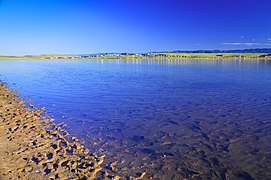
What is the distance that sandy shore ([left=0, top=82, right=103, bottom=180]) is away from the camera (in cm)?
873

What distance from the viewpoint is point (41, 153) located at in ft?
34.8

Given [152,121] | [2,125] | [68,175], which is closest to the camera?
[68,175]

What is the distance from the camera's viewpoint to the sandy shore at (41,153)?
873 centimetres

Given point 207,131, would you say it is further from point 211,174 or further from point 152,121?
point 211,174

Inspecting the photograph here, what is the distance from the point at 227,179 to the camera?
8703mm

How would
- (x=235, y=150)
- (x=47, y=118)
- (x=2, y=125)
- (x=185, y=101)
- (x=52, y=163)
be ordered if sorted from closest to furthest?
(x=52, y=163), (x=235, y=150), (x=2, y=125), (x=47, y=118), (x=185, y=101)

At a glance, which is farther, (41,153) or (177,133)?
(177,133)

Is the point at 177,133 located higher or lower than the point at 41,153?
lower

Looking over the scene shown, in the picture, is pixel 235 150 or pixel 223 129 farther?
pixel 223 129

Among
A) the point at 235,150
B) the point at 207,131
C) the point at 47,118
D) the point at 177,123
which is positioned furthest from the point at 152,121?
the point at 47,118

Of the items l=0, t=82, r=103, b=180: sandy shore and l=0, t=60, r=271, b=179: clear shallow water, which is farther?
l=0, t=60, r=271, b=179: clear shallow water

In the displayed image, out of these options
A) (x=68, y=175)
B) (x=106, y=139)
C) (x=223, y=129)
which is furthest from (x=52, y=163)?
(x=223, y=129)

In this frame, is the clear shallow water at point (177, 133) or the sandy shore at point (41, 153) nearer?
the sandy shore at point (41, 153)

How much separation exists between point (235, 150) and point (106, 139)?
6169mm
